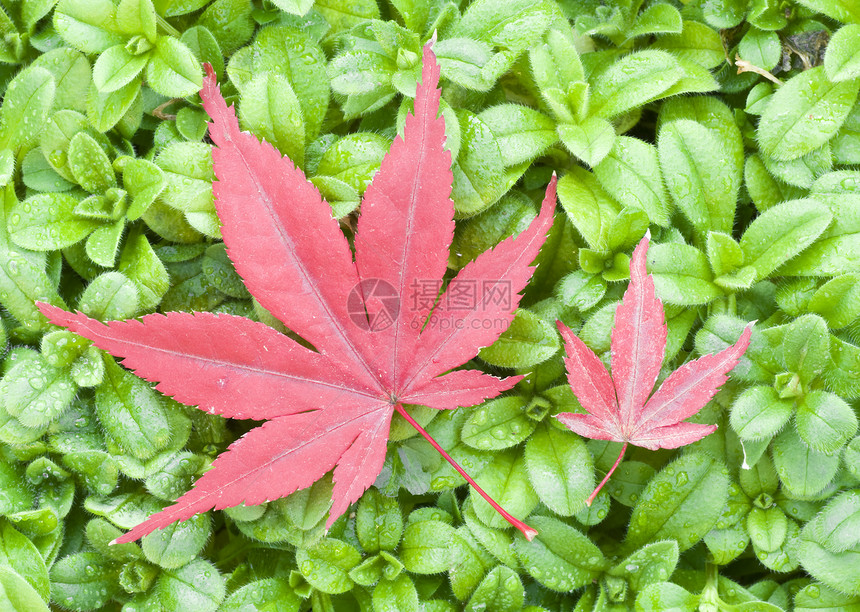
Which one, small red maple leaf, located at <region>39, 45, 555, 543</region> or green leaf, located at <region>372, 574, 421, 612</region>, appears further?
green leaf, located at <region>372, 574, 421, 612</region>

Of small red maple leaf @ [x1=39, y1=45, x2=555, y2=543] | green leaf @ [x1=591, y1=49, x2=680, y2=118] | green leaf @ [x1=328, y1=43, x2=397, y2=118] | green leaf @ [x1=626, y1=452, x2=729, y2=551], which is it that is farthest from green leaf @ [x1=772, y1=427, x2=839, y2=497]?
green leaf @ [x1=328, y1=43, x2=397, y2=118]

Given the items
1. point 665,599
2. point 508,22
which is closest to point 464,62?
point 508,22

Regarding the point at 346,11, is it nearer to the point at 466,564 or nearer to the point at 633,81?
the point at 633,81

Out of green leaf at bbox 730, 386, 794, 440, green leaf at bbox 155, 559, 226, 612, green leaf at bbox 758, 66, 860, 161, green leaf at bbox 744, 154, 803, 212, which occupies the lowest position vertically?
green leaf at bbox 155, 559, 226, 612

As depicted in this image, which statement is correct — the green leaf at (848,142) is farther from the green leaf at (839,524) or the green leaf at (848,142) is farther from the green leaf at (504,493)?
the green leaf at (504,493)

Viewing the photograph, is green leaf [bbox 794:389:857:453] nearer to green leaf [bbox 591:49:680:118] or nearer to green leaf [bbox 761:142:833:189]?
green leaf [bbox 761:142:833:189]

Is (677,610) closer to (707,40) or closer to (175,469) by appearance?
(175,469)
